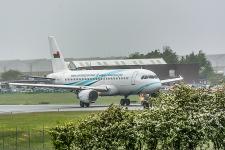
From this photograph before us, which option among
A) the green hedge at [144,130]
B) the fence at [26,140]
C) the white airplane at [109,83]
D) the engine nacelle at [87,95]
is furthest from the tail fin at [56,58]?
the green hedge at [144,130]

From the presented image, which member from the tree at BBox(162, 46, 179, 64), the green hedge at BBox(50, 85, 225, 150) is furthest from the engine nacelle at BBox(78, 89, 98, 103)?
the tree at BBox(162, 46, 179, 64)

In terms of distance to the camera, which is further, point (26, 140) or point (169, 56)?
point (169, 56)

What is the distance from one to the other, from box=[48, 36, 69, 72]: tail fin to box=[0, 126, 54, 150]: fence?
5781 cm

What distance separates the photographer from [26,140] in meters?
44.4

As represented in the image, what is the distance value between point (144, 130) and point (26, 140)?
1693 centimetres

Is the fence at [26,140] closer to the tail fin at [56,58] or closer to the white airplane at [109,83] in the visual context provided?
the white airplane at [109,83]

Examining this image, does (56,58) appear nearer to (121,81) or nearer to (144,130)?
(121,81)

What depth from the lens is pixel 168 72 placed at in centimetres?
15288

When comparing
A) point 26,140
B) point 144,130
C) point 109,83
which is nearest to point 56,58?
point 109,83

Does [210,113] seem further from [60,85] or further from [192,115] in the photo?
[60,85]

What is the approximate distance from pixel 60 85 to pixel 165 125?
217ft

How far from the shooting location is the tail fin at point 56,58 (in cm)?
10612

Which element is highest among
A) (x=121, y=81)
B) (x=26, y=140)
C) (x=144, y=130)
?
(x=121, y=81)

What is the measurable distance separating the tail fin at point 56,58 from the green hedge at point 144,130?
7585cm
